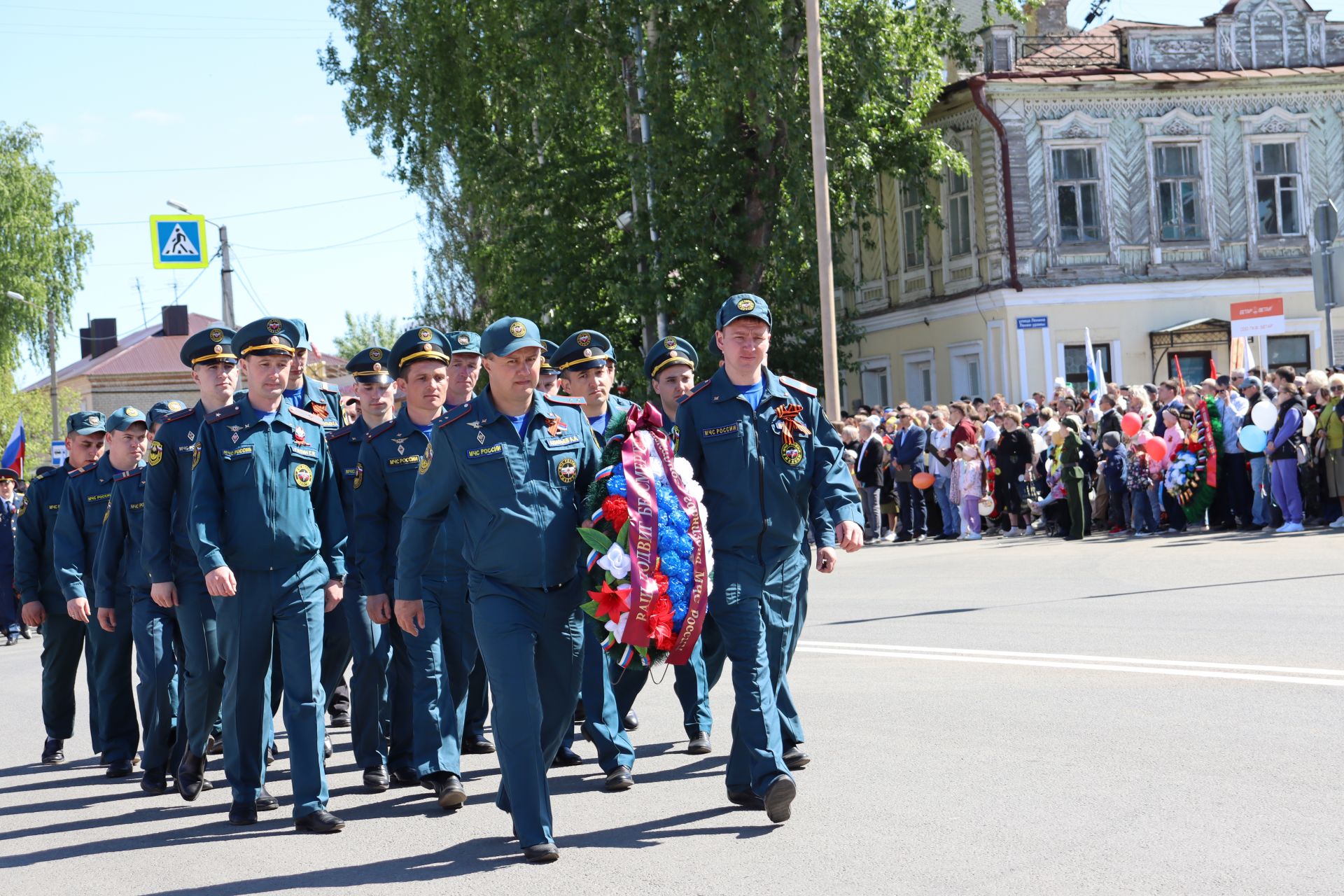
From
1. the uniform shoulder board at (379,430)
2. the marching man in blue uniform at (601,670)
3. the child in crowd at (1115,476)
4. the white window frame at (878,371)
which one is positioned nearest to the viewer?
the marching man in blue uniform at (601,670)

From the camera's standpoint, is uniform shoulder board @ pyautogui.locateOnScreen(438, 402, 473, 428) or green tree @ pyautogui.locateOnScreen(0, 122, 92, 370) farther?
green tree @ pyautogui.locateOnScreen(0, 122, 92, 370)

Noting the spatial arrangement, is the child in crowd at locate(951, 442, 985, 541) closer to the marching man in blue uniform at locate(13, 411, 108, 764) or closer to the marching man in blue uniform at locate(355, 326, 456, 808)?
the marching man in blue uniform at locate(13, 411, 108, 764)

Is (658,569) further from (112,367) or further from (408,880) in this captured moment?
(112,367)

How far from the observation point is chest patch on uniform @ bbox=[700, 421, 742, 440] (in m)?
7.14

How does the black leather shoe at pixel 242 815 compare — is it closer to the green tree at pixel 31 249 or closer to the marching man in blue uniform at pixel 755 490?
the marching man in blue uniform at pixel 755 490

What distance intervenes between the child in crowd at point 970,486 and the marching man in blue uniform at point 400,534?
Answer: 1564 cm

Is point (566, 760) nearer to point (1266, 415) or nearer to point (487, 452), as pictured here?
point (487, 452)

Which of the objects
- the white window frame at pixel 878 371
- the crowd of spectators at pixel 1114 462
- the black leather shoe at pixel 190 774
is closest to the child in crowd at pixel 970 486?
the crowd of spectators at pixel 1114 462

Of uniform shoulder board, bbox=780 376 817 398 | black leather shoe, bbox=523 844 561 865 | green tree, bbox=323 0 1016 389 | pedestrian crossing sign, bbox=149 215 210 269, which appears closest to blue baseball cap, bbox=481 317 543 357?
uniform shoulder board, bbox=780 376 817 398

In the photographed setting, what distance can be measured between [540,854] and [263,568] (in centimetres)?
200

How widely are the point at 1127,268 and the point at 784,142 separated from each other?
8.58 meters

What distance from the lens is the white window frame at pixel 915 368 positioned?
122 ft

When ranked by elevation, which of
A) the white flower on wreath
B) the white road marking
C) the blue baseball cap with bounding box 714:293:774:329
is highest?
the blue baseball cap with bounding box 714:293:774:329

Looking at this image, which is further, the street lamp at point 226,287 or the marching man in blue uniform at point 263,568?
the street lamp at point 226,287
